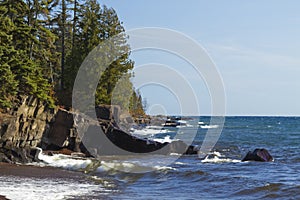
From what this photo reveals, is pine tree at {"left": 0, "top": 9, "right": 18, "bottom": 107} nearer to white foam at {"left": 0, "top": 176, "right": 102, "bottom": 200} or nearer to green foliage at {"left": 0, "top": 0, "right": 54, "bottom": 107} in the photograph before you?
green foliage at {"left": 0, "top": 0, "right": 54, "bottom": 107}

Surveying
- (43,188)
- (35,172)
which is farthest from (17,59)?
(43,188)

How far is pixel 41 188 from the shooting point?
1698 centimetres

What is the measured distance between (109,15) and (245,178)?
84.8ft

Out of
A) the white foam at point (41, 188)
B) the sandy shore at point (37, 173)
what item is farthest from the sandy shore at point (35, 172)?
the white foam at point (41, 188)

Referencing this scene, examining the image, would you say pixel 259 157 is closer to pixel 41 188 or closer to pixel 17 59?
pixel 17 59

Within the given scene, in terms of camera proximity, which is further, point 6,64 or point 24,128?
point 24,128

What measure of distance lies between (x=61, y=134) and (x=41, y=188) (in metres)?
13.6

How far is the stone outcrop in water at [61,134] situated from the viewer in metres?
25.7

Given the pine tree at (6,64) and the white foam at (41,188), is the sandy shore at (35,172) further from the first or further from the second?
the pine tree at (6,64)

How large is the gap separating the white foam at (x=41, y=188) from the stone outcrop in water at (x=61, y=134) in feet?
18.7

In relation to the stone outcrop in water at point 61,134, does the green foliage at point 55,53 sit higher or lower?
higher

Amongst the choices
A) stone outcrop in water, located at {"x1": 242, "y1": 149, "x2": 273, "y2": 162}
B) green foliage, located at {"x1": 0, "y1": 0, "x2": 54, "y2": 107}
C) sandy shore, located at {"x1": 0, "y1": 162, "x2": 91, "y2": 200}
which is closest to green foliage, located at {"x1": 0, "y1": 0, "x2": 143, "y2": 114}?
green foliage, located at {"x1": 0, "y1": 0, "x2": 54, "y2": 107}

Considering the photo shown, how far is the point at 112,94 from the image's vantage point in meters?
41.7

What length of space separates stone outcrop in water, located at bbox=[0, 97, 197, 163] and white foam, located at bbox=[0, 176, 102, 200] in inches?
225
